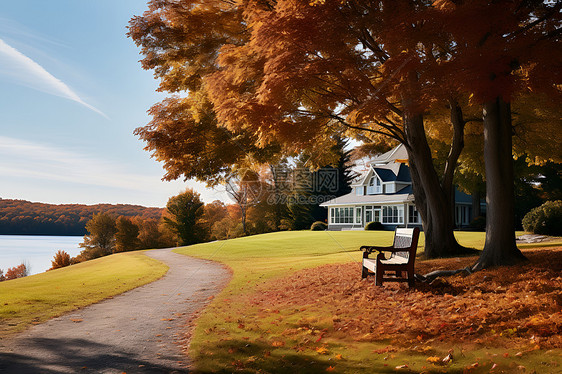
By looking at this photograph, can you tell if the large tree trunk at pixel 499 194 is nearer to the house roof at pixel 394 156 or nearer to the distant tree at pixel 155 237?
the house roof at pixel 394 156

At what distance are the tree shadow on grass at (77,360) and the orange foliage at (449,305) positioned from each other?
103 inches

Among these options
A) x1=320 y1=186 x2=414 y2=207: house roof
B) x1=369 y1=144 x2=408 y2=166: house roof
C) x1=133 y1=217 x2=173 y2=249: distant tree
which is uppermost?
x1=369 y1=144 x2=408 y2=166: house roof

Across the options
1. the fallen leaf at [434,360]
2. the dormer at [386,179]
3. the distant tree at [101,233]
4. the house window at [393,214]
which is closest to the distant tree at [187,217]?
the distant tree at [101,233]

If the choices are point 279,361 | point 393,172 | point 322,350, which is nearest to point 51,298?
point 279,361

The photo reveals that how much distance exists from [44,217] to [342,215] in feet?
203

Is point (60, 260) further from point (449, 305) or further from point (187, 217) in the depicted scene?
point (449, 305)

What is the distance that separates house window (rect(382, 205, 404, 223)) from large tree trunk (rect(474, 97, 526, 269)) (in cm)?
3170

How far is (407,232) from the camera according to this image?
9.67 meters

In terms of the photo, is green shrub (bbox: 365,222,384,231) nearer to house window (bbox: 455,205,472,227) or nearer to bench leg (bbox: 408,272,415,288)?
house window (bbox: 455,205,472,227)

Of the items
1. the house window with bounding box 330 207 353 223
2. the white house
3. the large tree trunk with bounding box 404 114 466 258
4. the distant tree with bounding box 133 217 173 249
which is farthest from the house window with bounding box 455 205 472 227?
the distant tree with bounding box 133 217 173 249

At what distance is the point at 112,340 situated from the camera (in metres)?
6.49

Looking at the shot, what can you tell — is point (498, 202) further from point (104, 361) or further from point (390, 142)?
point (390, 142)

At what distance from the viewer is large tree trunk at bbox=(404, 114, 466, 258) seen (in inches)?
574

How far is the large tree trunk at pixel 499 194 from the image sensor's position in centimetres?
1024
